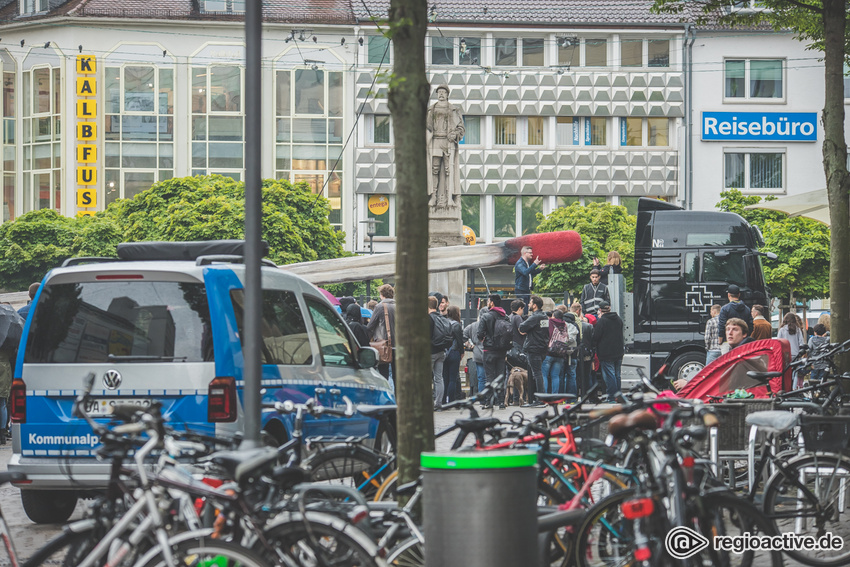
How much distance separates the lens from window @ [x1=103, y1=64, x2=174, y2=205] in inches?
2175

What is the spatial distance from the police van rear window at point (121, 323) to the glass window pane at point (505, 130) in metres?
48.7

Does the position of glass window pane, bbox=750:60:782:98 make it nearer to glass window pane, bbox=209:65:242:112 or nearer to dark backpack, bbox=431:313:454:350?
glass window pane, bbox=209:65:242:112

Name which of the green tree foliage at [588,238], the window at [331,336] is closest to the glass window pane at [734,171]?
the green tree foliage at [588,238]

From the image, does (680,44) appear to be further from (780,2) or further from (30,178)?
(780,2)

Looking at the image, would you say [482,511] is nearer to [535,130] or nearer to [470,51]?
[535,130]

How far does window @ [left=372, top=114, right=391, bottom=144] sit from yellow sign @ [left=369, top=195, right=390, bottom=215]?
265 centimetres

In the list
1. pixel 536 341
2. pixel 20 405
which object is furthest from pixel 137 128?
pixel 20 405

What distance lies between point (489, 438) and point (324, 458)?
106 cm

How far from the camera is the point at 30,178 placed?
2212 inches

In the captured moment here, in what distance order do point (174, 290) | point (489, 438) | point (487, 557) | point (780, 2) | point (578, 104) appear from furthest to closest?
point (578, 104) < point (780, 2) < point (174, 290) < point (489, 438) < point (487, 557)

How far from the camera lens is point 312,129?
5597cm

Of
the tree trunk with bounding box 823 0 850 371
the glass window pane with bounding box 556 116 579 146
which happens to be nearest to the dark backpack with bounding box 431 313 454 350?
the tree trunk with bounding box 823 0 850 371

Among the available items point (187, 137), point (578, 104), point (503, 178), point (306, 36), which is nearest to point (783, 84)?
point (578, 104)

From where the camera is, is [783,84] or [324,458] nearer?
[324,458]
